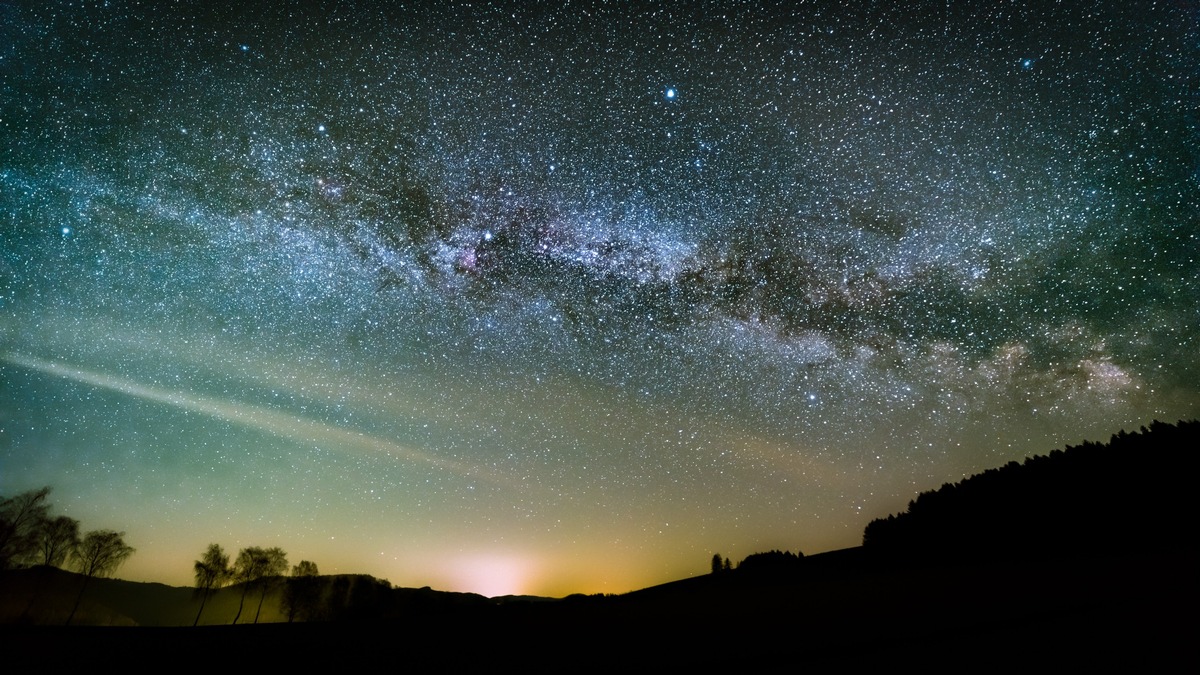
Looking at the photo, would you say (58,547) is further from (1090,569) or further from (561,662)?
(1090,569)

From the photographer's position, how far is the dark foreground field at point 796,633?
4.29m

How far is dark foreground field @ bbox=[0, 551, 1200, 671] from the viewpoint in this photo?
429 cm

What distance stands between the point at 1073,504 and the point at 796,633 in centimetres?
2850

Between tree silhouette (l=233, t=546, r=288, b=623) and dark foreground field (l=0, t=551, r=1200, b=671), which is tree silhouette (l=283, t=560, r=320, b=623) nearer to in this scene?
tree silhouette (l=233, t=546, r=288, b=623)

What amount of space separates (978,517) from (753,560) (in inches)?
697

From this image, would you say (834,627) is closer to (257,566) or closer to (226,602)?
(257,566)

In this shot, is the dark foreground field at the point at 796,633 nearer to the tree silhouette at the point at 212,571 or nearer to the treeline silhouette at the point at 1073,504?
the treeline silhouette at the point at 1073,504

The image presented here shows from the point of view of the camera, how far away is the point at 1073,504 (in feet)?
79.4

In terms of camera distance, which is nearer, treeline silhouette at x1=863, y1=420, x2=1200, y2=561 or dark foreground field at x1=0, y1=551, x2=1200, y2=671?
dark foreground field at x1=0, y1=551, x2=1200, y2=671

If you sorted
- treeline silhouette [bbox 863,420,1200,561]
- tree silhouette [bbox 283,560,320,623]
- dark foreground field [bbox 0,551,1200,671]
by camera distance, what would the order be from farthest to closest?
tree silhouette [bbox 283,560,320,623] < treeline silhouette [bbox 863,420,1200,561] < dark foreground field [bbox 0,551,1200,671]

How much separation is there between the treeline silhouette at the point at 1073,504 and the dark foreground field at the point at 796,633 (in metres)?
13.3

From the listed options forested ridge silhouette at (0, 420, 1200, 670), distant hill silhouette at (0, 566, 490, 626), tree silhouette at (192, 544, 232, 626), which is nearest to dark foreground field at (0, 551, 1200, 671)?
forested ridge silhouette at (0, 420, 1200, 670)

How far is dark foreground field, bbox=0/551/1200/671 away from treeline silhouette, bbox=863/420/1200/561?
523 inches

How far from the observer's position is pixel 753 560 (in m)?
41.8
